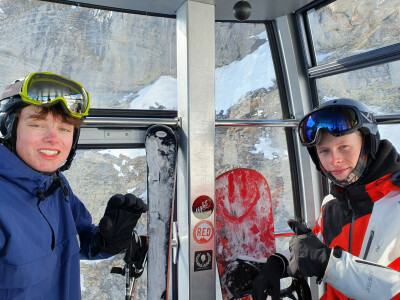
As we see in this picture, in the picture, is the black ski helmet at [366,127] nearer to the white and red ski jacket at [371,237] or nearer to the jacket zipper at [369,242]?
the white and red ski jacket at [371,237]

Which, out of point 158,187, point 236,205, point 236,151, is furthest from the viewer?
point 236,151

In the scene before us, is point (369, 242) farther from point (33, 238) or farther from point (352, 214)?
point (33, 238)

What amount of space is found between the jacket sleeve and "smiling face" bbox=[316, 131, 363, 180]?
0.36 m

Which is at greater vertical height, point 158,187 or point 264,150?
point 264,150

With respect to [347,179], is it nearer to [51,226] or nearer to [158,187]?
[158,187]

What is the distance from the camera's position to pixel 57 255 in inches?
50.3

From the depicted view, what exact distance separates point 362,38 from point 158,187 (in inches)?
64.9

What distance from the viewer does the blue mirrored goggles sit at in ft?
5.00

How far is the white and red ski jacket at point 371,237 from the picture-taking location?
49.8 inches

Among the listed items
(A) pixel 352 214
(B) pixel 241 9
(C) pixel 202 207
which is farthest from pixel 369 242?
(B) pixel 241 9

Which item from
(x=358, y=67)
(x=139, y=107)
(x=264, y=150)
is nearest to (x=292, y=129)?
(x=264, y=150)

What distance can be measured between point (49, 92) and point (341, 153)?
3.92ft

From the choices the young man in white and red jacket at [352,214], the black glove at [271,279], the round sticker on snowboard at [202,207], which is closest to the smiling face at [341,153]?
the young man in white and red jacket at [352,214]

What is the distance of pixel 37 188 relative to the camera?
47.5 inches
